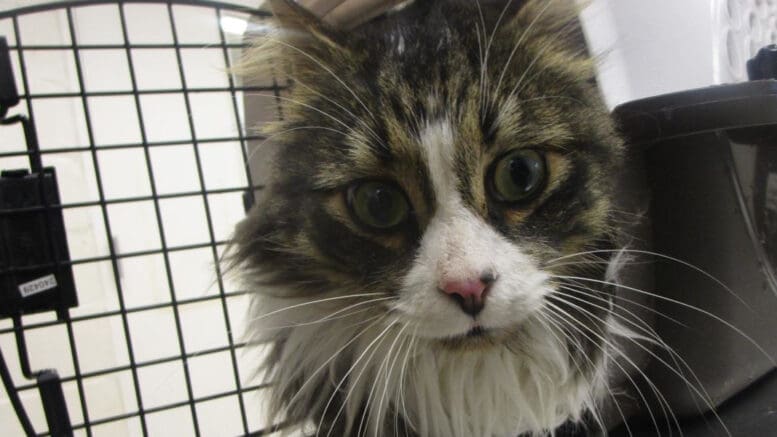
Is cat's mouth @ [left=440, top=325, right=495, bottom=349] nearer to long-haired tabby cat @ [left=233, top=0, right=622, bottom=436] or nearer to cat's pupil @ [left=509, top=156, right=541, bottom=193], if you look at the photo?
long-haired tabby cat @ [left=233, top=0, right=622, bottom=436]

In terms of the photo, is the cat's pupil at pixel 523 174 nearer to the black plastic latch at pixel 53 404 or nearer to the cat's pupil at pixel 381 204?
the cat's pupil at pixel 381 204

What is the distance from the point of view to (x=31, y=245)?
0.76 metres

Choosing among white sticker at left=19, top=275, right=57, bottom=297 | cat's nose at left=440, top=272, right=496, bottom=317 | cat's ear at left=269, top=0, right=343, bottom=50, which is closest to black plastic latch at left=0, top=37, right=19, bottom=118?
white sticker at left=19, top=275, right=57, bottom=297

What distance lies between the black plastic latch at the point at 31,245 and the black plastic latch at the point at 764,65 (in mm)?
1040

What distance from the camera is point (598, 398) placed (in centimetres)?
76

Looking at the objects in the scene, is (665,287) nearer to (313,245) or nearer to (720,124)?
(720,124)

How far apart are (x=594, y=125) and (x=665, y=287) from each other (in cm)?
26

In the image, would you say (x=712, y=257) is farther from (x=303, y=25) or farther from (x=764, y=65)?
(x=303, y=25)

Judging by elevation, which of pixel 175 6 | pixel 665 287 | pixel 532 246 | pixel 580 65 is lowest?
pixel 665 287

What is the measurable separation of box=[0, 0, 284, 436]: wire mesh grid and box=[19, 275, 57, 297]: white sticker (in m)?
0.06

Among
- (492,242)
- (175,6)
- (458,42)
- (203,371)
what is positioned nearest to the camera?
(492,242)

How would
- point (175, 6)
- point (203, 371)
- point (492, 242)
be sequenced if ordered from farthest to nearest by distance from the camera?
point (203, 371) → point (175, 6) → point (492, 242)

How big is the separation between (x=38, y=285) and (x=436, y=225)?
0.58 m

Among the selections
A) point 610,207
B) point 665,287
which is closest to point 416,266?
point 610,207
